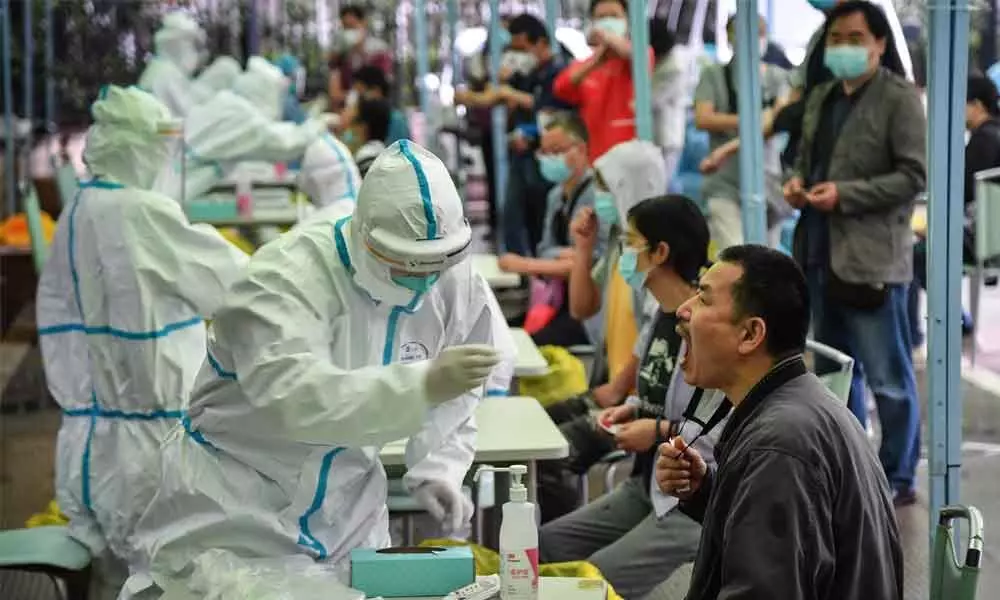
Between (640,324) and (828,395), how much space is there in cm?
239

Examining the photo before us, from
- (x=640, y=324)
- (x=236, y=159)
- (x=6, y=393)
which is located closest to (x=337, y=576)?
(x=640, y=324)

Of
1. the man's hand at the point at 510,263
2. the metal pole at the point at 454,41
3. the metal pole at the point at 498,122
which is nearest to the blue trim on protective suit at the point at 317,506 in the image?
the man's hand at the point at 510,263

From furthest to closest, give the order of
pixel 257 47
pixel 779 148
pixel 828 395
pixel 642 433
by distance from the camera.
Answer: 1. pixel 257 47
2. pixel 779 148
3. pixel 642 433
4. pixel 828 395

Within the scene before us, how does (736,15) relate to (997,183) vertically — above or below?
above

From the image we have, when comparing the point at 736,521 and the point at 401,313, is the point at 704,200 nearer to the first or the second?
the point at 401,313

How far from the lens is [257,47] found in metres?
16.3

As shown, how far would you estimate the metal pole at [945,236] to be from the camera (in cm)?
350

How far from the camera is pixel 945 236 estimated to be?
11.8 feet

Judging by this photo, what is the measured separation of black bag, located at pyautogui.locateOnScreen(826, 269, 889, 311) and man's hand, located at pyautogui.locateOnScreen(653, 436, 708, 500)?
8.19 feet

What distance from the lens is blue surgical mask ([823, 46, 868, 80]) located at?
4859 millimetres

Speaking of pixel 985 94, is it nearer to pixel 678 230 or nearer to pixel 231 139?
pixel 678 230

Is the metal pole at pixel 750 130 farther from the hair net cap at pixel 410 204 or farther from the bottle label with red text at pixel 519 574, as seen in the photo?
the bottle label with red text at pixel 519 574

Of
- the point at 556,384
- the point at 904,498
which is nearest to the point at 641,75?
the point at 556,384

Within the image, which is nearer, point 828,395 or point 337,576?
point 828,395
